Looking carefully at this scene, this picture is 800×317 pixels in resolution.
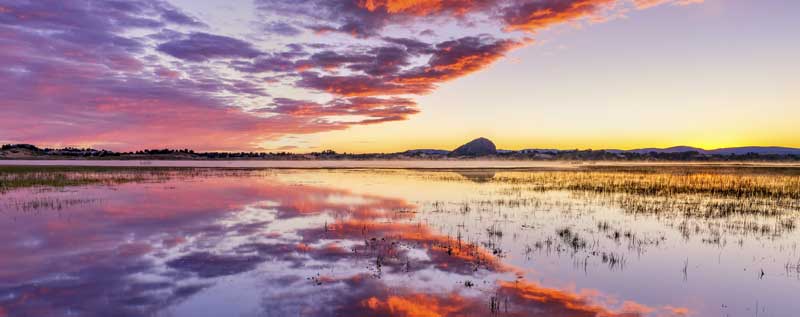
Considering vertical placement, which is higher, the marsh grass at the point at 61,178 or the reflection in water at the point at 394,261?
the marsh grass at the point at 61,178

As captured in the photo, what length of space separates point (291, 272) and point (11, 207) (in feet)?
73.9

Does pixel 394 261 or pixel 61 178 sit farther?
pixel 61 178

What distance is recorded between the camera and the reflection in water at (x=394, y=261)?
9.16 metres

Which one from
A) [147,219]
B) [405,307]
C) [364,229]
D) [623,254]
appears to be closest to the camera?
[405,307]

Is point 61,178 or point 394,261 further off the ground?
point 61,178

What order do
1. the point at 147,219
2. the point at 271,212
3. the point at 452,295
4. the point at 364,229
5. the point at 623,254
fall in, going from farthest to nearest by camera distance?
the point at 271,212 → the point at 147,219 → the point at 364,229 → the point at 623,254 → the point at 452,295

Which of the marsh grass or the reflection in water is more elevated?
the marsh grass

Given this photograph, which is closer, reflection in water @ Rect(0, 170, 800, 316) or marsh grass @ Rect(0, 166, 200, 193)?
reflection in water @ Rect(0, 170, 800, 316)

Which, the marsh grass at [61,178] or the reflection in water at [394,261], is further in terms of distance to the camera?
the marsh grass at [61,178]

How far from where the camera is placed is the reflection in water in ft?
30.1

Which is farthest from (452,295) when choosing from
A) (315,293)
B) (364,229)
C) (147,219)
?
(147,219)

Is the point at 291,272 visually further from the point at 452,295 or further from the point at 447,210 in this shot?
the point at 447,210

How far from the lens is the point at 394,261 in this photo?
12.6 m

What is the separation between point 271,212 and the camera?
73.3 feet
